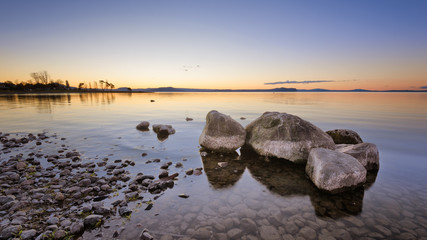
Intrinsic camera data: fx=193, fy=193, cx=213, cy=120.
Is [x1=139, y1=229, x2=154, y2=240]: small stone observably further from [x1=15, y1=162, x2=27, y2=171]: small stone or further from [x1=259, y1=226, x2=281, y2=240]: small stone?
[x1=15, y1=162, x2=27, y2=171]: small stone

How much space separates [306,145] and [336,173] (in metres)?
2.78

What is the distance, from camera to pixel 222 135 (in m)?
10.8

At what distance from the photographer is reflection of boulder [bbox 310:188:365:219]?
5.62 metres

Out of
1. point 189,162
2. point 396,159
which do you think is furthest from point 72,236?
point 396,159

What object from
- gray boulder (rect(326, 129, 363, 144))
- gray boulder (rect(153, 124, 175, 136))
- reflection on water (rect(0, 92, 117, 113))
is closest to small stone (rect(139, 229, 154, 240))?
gray boulder (rect(326, 129, 363, 144))

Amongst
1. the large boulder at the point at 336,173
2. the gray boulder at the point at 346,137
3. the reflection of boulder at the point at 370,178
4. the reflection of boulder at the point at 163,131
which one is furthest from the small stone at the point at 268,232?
the reflection of boulder at the point at 163,131

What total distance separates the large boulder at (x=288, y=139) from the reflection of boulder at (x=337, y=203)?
2.62 metres

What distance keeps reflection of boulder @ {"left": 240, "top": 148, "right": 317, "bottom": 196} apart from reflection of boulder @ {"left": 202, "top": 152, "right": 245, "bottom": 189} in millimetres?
525

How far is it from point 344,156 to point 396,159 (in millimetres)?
6173

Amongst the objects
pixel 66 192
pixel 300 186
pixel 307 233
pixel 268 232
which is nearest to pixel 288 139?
pixel 300 186

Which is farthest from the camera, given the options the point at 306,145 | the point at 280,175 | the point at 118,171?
the point at 306,145

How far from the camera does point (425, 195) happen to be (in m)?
6.63

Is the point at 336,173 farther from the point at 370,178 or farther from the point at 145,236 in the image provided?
the point at 145,236

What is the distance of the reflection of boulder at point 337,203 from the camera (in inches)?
221
